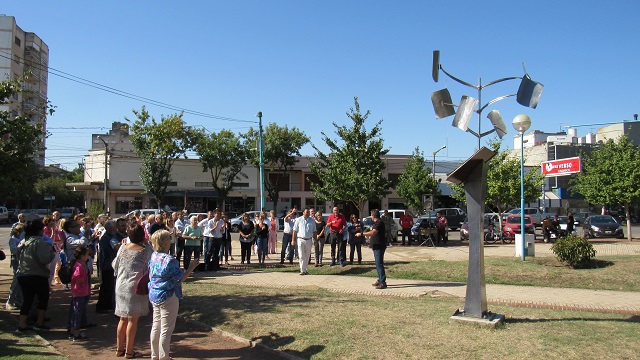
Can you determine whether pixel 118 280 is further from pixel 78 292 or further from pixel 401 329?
pixel 401 329

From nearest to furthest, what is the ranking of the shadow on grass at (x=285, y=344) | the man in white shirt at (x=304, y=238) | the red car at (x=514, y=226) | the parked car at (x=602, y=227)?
the shadow on grass at (x=285, y=344)
the man in white shirt at (x=304, y=238)
the red car at (x=514, y=226)
the parked car at (x=602, y=227)

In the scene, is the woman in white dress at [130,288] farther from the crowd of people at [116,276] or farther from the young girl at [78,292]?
the young girl at [78,292]

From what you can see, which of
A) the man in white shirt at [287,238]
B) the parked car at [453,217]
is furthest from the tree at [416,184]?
the man in white shirt at [287,238]

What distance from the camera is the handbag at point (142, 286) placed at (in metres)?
5.88

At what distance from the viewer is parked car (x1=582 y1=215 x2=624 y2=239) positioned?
27.1 m

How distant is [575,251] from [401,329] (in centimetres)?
833

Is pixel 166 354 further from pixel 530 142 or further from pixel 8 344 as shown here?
pixel 530 142

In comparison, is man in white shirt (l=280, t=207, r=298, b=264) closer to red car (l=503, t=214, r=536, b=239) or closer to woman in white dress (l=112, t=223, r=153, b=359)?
woman in white dress (l=112, t=223, r=153, b=359)

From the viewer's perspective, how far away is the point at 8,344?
6336mm

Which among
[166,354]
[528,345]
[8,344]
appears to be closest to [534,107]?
[528,345]

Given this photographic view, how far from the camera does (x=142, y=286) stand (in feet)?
19.4

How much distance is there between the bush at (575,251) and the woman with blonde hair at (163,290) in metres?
10.7

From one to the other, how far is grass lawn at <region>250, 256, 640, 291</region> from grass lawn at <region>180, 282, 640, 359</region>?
3.90 m

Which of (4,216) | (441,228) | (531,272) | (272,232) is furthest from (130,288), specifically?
(4,216)
